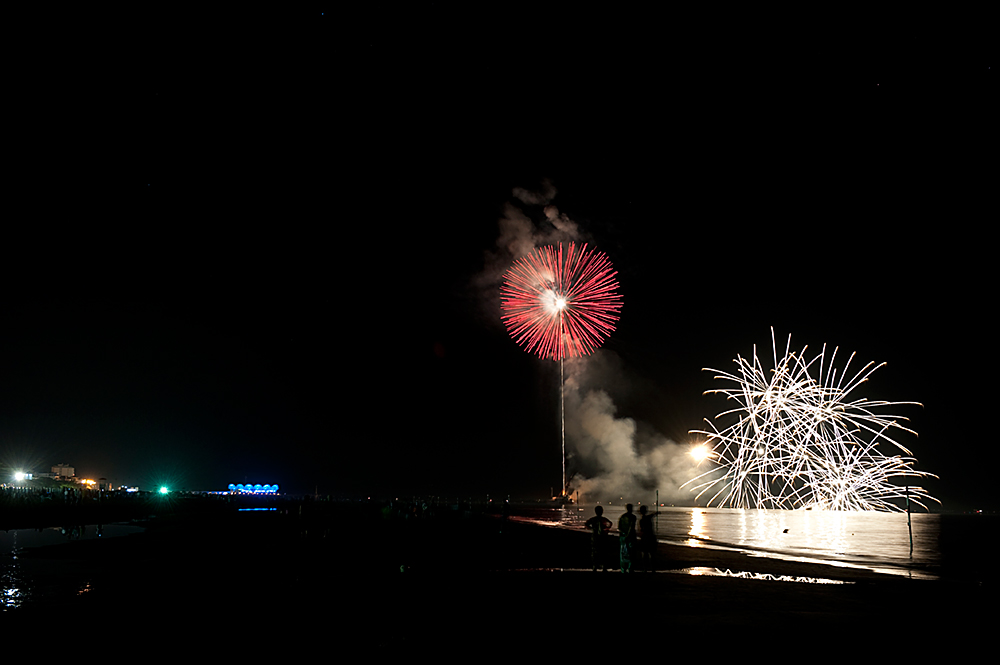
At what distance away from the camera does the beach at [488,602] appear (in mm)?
10289

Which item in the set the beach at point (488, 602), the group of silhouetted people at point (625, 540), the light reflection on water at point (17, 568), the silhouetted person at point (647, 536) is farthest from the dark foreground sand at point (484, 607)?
the silhouetted person at point (647, 536)

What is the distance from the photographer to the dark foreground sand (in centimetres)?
988

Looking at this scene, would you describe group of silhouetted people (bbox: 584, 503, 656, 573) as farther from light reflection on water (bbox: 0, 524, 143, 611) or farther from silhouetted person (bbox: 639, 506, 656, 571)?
light reflection on water (bbox: 0, 524, 143, 611)

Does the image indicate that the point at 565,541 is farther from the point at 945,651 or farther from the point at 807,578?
the point at 945,651

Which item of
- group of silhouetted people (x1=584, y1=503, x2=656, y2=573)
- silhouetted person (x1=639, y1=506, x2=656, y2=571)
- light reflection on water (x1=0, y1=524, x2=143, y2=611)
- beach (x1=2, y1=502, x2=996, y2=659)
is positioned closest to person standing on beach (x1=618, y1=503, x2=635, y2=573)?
group of silhouetted people (x1=584, y1=503, x2=656, y2=573)

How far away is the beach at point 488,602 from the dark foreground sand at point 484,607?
48 millimetres

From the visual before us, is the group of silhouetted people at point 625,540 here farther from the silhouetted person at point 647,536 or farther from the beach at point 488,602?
the beach at point 488,602

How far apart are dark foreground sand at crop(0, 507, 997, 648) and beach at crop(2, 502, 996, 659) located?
0.05 meters

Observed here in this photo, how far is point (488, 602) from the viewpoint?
13.5m

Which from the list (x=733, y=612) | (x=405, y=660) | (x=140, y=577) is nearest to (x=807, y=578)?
(x=733, y=612)

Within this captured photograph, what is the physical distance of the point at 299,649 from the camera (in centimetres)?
925

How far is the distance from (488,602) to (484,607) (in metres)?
0.64

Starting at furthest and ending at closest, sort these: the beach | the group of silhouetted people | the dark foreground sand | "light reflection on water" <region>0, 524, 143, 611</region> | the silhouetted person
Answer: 1. the silhouetted person
2. the group of silhouetted people
3. "light reflection on water" <region>0, 524, 143, 611</region>
4. the beach
5. the dark foreground sand

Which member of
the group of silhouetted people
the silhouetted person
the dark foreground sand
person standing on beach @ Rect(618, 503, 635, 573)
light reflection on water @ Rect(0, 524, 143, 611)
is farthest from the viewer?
the silhouetted person
